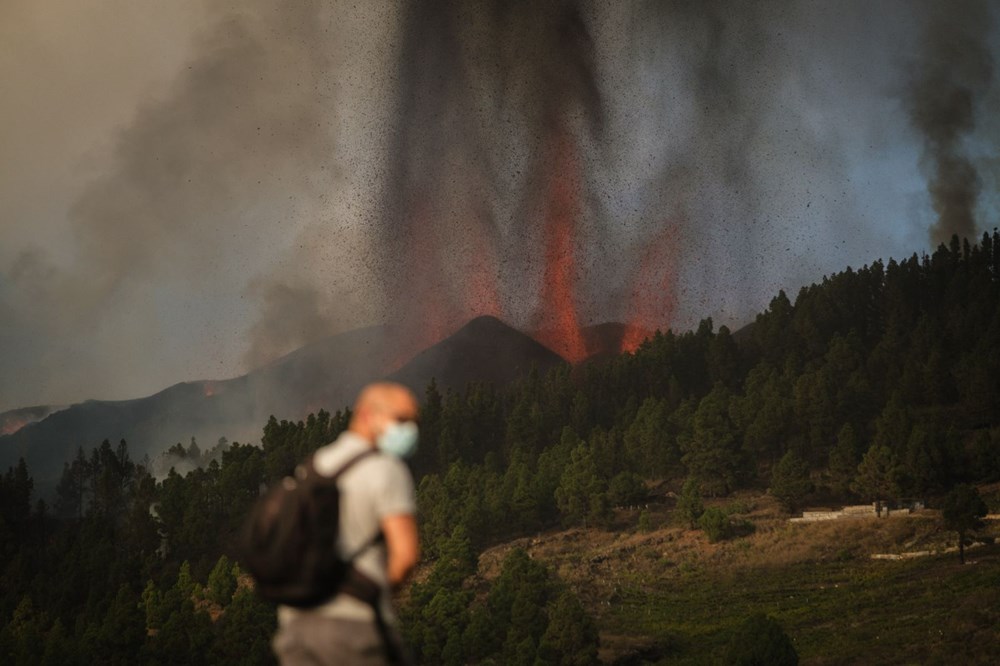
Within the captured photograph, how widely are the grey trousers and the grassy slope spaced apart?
5340 centimetres

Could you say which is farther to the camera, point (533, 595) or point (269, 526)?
point (533, 595)

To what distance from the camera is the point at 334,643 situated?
620cm

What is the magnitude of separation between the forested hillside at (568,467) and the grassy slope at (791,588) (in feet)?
18.1

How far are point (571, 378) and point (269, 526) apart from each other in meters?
158

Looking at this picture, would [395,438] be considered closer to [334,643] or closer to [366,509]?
[366,509]

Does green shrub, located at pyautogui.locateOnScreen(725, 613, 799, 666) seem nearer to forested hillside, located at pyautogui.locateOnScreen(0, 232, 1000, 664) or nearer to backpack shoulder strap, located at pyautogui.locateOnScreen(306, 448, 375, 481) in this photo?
forested hillside, located at pyautogui.locateOnScreen(0, 232, 1000, 664)

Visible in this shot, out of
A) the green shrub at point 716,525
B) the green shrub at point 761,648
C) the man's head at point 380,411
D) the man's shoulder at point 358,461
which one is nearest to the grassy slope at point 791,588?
the green shrub at point 716,525

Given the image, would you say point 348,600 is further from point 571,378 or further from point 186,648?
point 571,378

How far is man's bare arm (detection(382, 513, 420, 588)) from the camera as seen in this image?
6.08m

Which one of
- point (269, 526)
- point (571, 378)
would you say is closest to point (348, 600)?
point (269, 526)

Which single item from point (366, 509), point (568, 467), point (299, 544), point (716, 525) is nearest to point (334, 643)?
point (299, 544)

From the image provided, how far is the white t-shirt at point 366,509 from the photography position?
6.16 meters

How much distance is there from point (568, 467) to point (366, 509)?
356 feet

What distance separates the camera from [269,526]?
20.2 feet
